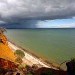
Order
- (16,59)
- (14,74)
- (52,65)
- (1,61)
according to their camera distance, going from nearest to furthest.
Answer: (14,74)
(1,61)
(16,59)
(52,65)

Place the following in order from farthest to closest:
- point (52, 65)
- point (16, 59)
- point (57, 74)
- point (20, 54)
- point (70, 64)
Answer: point (52, 65)
point (20, 54)
point (16, 59)
point (57, 74)
point (70, 64)

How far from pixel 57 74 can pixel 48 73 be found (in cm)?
651

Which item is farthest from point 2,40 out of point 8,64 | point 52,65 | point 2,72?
point 2,72

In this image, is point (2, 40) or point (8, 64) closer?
point (8, 64)

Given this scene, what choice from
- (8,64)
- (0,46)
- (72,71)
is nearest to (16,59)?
(0,46)

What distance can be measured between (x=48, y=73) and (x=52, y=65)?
1881 inches

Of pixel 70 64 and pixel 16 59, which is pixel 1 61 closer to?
pixel 16 59

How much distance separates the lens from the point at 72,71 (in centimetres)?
2634

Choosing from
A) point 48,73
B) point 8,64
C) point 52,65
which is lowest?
point 52,65

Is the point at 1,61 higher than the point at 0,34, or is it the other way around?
the point at 0,34

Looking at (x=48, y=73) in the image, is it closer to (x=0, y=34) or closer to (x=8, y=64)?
(x=8, y=64)

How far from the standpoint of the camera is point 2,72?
110 ft

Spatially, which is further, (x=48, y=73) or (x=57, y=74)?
(x=57, y=74)

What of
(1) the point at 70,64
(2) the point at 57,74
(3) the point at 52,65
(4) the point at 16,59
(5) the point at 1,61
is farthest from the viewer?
(3) the point at 52,65
